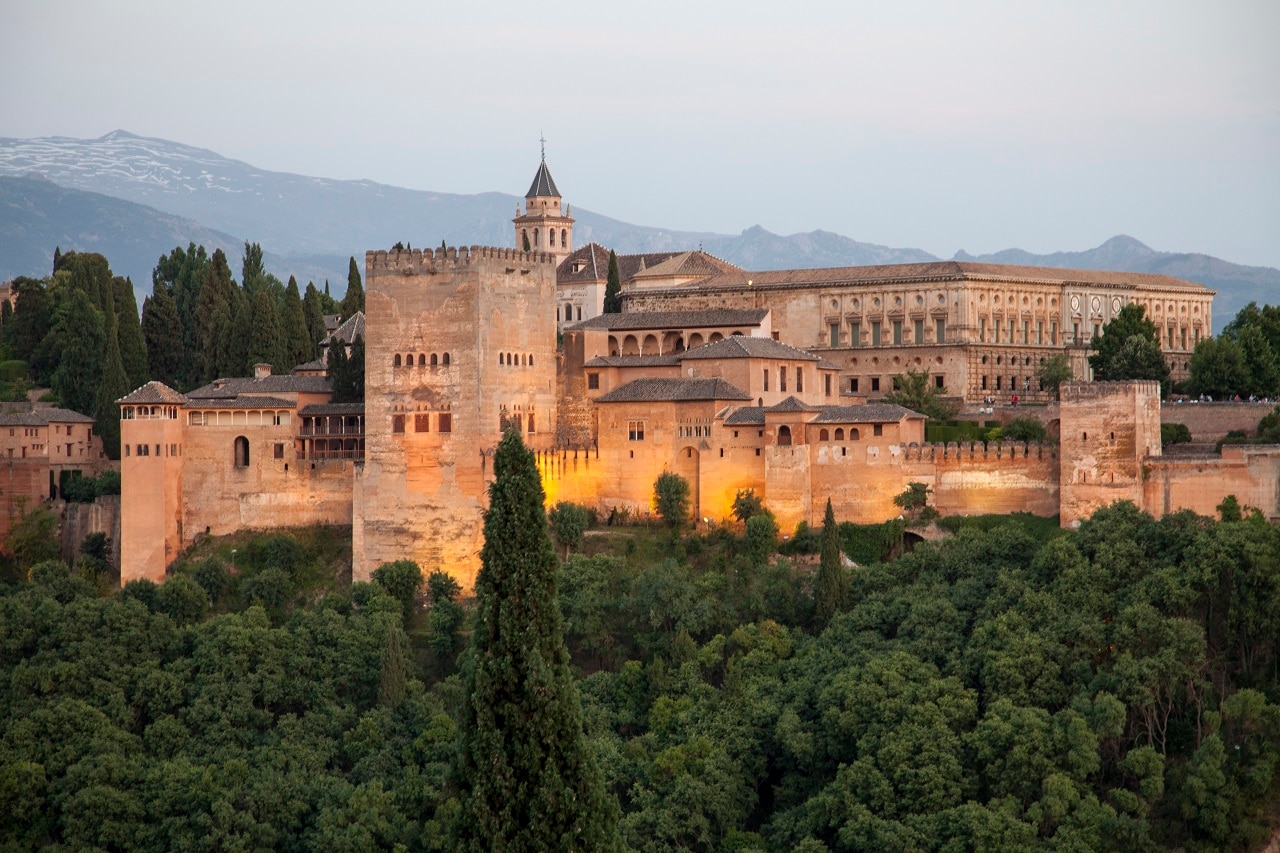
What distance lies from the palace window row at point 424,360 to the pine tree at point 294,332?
488 inches

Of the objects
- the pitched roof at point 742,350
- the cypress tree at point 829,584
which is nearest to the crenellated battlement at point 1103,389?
the cypress tree at point 829,584

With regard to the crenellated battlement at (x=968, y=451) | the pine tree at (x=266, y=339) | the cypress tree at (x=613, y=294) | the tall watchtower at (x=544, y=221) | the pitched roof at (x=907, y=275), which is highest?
the tall watchtower at (x=544, y=221)

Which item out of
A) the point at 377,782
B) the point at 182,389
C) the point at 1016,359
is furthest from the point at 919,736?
the point at 182,389

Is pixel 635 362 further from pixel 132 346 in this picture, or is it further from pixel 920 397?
pixel 132 346

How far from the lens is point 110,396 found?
57.2 meters

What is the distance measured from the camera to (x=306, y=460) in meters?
50.6

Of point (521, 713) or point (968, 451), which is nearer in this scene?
point (521, 713)

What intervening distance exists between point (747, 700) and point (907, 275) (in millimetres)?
→ 24057

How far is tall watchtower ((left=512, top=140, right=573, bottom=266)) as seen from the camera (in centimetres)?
7638

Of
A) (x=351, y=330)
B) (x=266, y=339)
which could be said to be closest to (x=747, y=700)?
(x=266, y=339)

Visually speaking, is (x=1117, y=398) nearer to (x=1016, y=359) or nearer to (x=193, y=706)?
(x=1016, y=359)

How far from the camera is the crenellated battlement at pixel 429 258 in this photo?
159 feet

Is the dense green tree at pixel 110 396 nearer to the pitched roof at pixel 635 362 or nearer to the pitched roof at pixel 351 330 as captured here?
the pitched roof at pixel 351 330

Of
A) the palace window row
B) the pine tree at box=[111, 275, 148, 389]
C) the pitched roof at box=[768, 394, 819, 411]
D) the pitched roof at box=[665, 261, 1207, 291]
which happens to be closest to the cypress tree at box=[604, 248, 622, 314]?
the pitched roof at box=[665, 261, 1207, 291]
